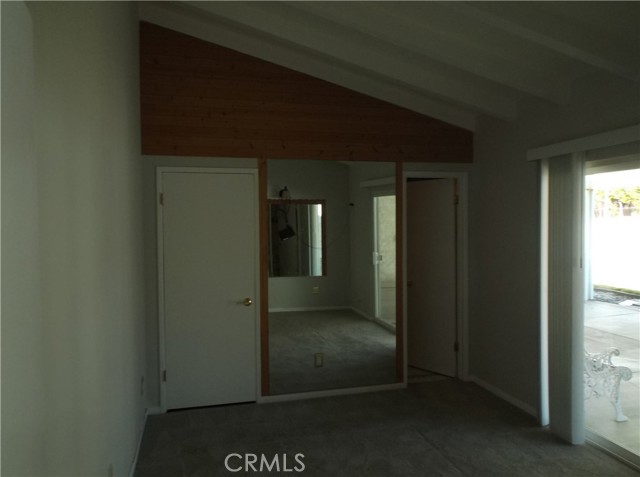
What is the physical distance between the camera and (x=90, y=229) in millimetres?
2068

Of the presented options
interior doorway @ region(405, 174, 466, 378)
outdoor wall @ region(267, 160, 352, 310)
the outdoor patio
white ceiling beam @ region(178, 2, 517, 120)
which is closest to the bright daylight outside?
the outdoor patio

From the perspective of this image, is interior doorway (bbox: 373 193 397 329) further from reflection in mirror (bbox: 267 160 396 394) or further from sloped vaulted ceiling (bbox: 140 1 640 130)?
sloped vaulted ceiling (bbox: 140 1 640 130)

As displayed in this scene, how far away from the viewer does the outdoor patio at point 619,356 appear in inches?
128

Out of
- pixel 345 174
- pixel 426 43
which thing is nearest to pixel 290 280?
pixel 345 174

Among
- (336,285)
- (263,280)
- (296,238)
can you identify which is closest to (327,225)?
(296,238)

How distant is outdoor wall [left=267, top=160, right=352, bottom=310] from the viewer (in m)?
4.57

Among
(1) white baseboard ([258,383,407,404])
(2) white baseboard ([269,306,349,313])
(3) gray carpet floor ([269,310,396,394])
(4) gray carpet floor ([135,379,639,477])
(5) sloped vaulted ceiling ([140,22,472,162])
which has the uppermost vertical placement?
(5) sloped vaulted ceiling ([140,22,472,162])

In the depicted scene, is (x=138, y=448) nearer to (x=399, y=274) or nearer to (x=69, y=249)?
(x=69, y=249)

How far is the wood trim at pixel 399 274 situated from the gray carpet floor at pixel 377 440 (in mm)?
341

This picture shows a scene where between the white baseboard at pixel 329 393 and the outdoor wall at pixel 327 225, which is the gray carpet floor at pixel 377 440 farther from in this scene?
the outdoor wall at pixel 327 225

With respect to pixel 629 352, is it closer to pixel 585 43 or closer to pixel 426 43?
pixel 585 43

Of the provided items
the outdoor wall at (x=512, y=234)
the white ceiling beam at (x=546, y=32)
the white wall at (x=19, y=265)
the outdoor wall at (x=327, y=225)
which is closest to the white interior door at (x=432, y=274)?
the outdoor wall at (x=512, y=234)

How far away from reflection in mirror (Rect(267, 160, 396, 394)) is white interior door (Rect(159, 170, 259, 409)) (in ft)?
1.10

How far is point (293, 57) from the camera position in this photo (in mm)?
4270
